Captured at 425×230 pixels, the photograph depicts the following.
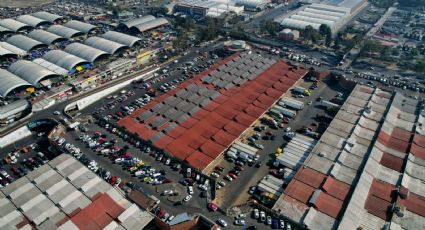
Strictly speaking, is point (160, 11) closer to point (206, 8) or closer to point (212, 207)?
point (206, 8)

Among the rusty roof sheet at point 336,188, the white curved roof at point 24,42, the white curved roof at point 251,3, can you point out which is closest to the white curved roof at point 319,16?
the white curved roof at point 251,3

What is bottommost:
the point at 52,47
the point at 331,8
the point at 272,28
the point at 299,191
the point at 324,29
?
the point at 52,47

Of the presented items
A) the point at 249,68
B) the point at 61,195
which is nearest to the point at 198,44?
the point at 249,68

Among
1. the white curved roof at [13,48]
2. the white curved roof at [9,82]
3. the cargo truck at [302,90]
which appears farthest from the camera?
the white curved roof at [13,48]

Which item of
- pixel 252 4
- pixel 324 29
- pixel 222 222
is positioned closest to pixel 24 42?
pixel 222 222

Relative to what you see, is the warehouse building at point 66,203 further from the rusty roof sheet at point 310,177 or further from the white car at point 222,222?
the rusty roof sheet at point 310,177
